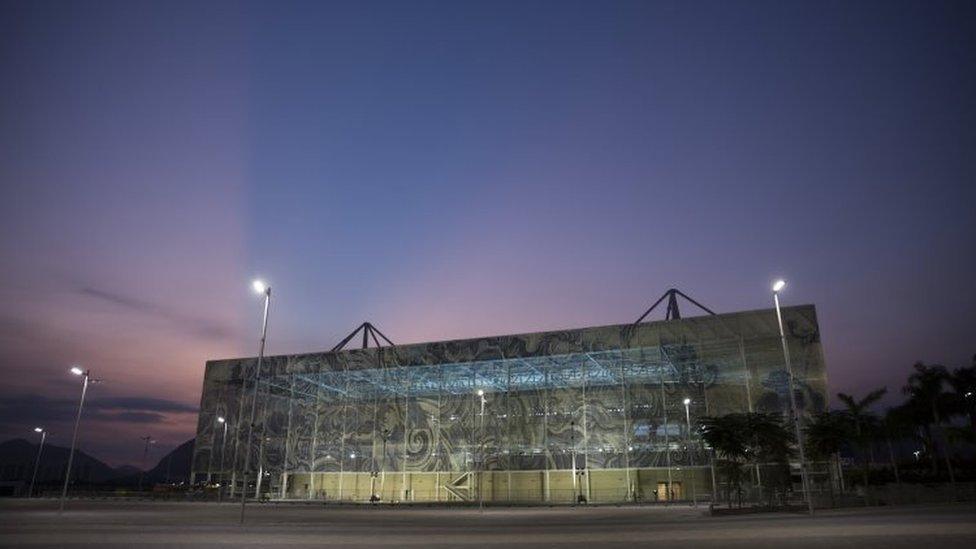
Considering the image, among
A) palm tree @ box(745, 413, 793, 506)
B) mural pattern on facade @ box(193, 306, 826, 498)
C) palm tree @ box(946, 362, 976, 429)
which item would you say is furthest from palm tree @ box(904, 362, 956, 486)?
palm tree @ box(745, 413, 793, 506)

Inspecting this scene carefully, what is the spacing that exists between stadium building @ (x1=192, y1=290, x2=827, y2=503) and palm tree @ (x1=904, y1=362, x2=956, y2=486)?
18.8 m

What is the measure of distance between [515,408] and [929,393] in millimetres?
40781

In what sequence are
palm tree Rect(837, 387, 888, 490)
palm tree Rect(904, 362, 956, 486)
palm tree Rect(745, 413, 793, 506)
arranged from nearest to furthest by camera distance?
palm tree Rect(745, 413, 793, 506) → palm tree Rect(837, 387, 888, 490) → palm tree Rect(904, 362, 956, 486)

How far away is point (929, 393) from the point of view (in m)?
58.0

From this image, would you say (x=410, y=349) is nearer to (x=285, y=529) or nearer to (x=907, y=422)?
(x=285, y=529)

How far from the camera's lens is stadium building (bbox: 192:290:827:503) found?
51500 millimetres

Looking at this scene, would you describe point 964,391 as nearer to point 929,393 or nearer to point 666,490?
point 929,393

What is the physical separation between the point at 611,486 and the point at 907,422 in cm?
3136

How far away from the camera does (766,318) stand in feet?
168

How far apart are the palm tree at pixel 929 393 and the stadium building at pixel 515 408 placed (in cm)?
1877

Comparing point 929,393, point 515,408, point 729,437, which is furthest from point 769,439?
point 929,393

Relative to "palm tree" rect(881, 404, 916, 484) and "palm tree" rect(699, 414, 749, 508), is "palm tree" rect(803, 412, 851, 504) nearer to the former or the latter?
"palm tree" rect(699, 414, 749, 508)

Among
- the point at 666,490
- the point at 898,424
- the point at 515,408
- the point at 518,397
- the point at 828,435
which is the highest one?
the point at 518,397

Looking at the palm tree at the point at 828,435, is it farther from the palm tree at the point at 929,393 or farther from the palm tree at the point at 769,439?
the palm tree at the point at 929,393
